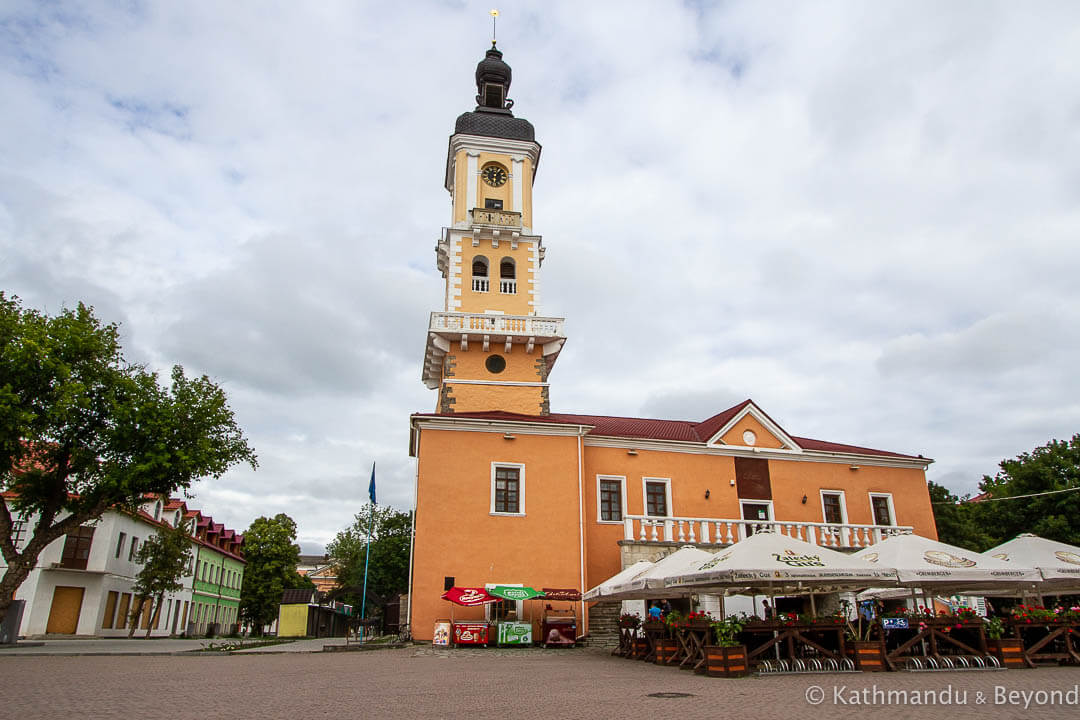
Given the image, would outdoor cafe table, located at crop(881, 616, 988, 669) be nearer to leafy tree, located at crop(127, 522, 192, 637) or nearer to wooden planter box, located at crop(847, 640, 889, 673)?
wooden planter box, located at crop(847, 640, 889, 673)

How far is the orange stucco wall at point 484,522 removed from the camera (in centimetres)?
2009

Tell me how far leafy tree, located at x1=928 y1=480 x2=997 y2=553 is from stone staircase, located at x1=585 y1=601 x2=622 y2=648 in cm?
2275

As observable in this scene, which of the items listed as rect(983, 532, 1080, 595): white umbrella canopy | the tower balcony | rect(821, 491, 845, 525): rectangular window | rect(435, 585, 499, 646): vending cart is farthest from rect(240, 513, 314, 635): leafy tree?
rect(983, 532, 1080, 595): white umbrella canopy

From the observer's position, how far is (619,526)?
2252cm

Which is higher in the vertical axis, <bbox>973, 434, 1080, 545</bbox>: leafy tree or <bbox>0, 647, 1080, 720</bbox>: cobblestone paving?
<bbox>973, 434, 1080, 545</bbox>: leafy tree

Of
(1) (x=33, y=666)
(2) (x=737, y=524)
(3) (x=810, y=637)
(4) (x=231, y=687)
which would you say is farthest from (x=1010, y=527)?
(1) (x=33, y=666)

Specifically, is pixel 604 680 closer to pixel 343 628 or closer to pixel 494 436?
pixel 494 436

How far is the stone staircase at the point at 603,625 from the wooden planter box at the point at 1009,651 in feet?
31.5

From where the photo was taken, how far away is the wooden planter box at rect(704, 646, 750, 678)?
1103cm

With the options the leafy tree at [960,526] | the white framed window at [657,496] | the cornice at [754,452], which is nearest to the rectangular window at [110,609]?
the cornice at [754,452]

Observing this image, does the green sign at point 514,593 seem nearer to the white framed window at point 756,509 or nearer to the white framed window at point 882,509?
the white framed window at point 756,509

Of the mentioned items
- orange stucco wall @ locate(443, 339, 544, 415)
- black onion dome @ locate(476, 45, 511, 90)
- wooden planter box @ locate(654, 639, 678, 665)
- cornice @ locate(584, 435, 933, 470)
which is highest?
black onion dome @ locate(476, 45, 511, 90)

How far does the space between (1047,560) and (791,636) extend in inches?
249

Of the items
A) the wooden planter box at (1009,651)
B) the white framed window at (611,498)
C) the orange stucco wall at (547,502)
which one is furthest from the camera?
the white framed window at (611,498)
